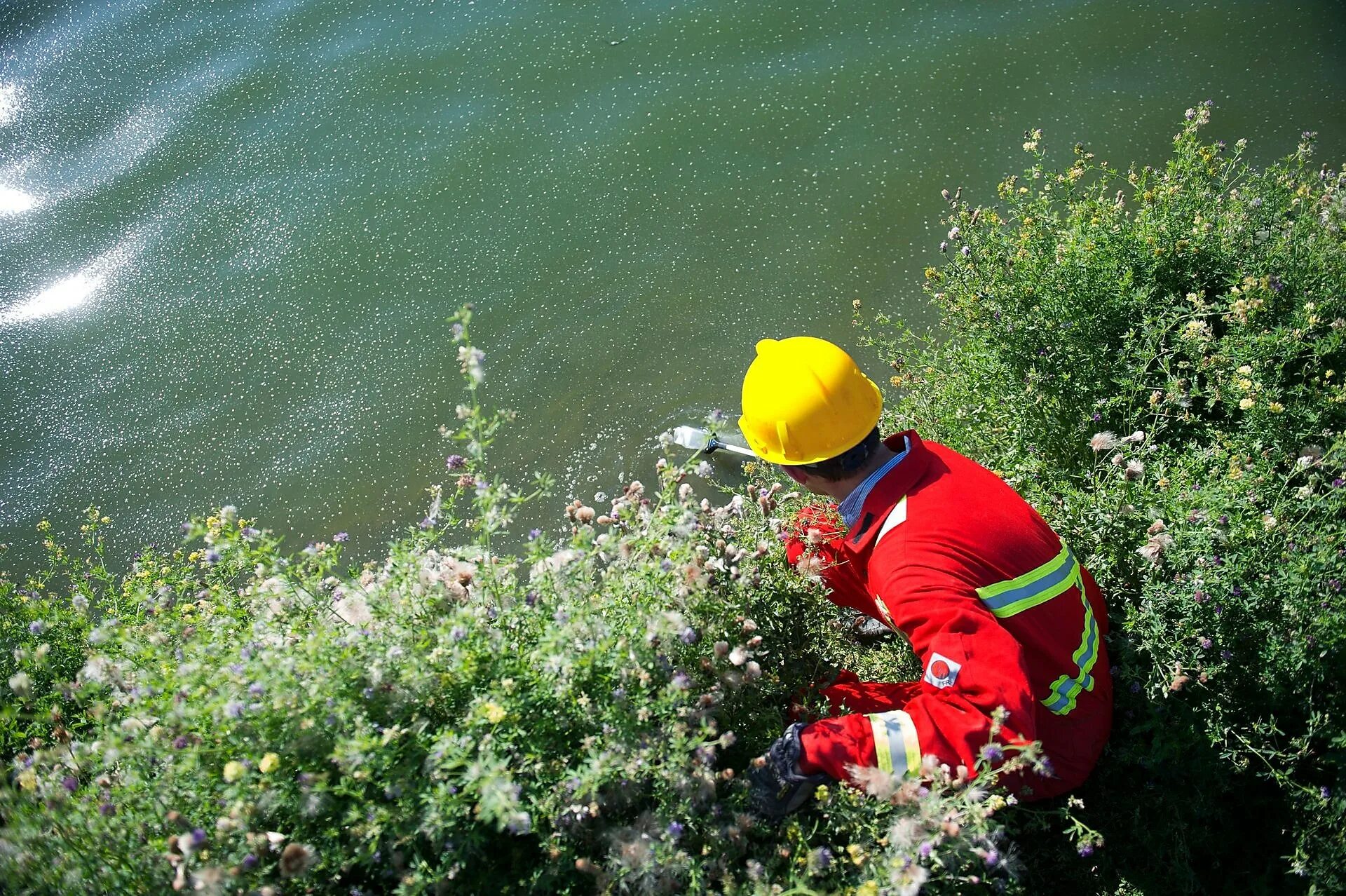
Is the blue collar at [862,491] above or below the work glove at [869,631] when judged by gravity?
above

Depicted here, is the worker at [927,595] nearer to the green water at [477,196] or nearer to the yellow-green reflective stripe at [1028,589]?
the yellow-green reflective stripe at [1028,589]

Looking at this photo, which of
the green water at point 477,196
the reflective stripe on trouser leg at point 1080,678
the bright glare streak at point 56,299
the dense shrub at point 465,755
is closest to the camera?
the dense shrub at point 465,755

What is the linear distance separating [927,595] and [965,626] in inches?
4.8

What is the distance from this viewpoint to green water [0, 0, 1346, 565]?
4.51 m

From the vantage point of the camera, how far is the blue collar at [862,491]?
265cm

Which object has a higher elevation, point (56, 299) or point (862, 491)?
point (56, 299)

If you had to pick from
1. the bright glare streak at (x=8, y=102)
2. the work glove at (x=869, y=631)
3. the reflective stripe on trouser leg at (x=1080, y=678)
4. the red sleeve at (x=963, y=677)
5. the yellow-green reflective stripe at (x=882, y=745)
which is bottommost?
the work glove at (x=869, y=631)

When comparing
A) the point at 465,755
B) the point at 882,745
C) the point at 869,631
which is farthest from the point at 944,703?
the point at 869,631

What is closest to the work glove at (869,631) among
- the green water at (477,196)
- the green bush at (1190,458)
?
the green bush at (1190,458)

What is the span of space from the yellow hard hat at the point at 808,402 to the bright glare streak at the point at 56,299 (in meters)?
4.23

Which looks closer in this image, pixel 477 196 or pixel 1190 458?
pixel 1190 458

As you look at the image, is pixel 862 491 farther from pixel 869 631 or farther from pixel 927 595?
pixel 869 631

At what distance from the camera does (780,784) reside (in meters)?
2.34

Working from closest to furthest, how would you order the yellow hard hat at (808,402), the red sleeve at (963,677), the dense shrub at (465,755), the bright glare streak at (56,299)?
the dense shrub at (465,755) < the red sleeve at (963,677) < the yellow hard hat at (808,402) < the bright glare streak at (56,299)
